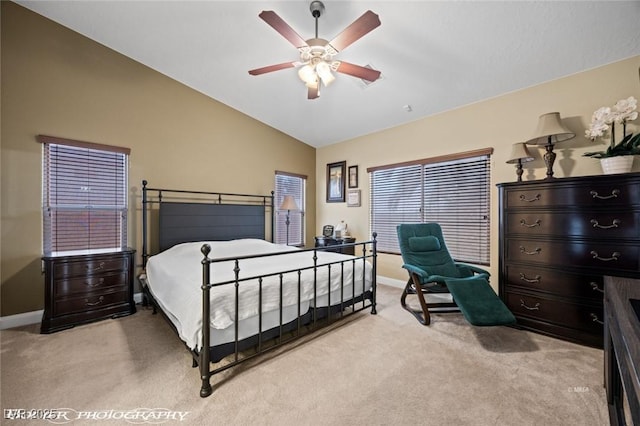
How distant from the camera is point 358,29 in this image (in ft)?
6.05

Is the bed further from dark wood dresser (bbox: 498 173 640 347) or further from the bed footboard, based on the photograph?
dark wood dresser (bbox: 498 173 640 347)

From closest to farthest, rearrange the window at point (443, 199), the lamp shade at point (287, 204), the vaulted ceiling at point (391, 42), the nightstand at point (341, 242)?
the vaulted ceiling at point (391, 42) < the window at point (443, 199) < the lamp shade at point (287, 204) < the nightstand at point (341, 242)

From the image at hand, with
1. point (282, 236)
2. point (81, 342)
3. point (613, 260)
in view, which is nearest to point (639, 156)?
point (613, 260)

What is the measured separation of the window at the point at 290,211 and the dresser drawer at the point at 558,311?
3.51 m

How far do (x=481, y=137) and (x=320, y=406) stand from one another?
3.53 m

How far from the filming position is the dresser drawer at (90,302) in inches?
105

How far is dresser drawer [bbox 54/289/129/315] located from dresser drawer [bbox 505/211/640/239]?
443 centimetres

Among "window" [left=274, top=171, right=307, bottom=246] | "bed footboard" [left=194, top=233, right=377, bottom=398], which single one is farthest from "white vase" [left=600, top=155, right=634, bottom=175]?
"window" [left=274, top=171, right=307, bottom=246]

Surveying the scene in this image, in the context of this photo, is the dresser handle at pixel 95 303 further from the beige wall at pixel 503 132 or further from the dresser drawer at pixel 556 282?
the dresser drawer at pixel 556 282

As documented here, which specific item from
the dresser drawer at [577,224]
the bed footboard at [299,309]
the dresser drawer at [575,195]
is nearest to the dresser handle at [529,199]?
the dresser drawer at [575,195]

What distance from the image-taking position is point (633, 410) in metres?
0.79

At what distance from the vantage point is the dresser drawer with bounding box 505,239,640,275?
85.1 inches

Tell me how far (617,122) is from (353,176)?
130 inches

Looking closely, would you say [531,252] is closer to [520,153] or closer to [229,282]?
[520,153]
